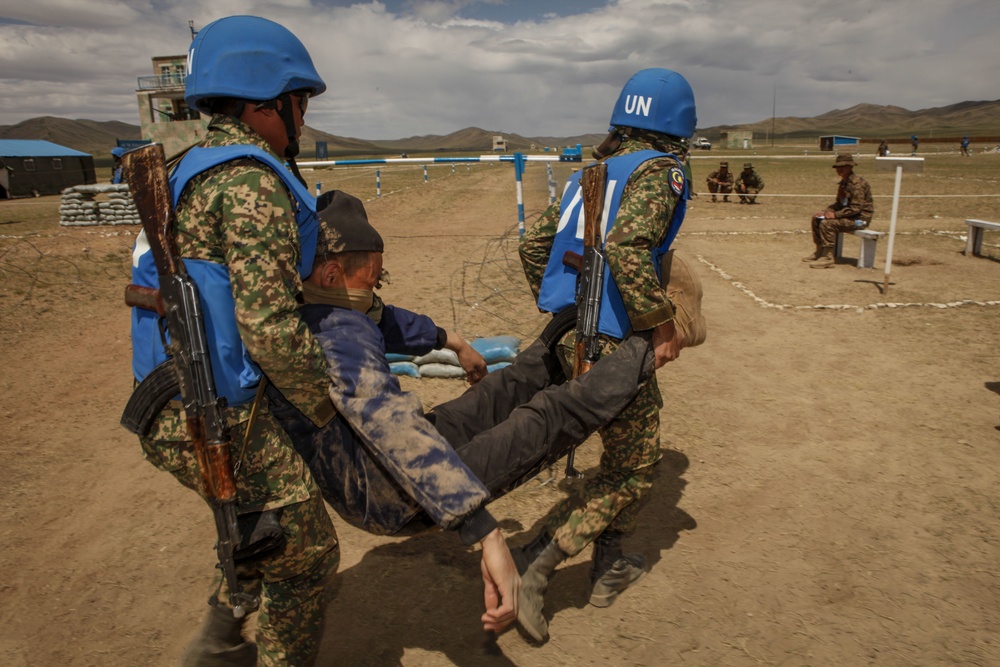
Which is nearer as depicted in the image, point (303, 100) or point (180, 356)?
point (180, 356)

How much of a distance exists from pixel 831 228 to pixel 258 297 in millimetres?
11113

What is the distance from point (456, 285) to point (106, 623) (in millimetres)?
6960

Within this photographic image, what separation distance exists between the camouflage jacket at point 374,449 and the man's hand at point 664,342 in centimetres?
124

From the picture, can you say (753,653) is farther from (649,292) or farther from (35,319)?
(35,319)

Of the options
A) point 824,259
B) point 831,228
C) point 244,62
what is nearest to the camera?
point 244,62

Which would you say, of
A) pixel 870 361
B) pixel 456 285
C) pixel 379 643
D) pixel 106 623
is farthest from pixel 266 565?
pixel 456 285

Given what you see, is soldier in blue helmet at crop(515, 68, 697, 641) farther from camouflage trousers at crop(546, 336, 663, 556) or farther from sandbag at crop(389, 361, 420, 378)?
sandbag at crop(389, 361, 420, 378)

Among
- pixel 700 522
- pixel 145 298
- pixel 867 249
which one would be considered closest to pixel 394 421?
pixel 145 298

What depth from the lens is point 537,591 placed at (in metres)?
3.11

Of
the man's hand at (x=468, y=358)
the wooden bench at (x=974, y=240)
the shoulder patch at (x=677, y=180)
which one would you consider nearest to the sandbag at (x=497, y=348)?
the man's hand at (x=468, y=358)

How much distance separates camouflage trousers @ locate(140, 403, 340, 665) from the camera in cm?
213

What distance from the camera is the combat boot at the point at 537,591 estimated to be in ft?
9.81

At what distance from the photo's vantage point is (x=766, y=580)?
3.46m

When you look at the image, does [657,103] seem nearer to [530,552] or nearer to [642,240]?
[642,240]
